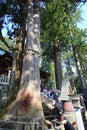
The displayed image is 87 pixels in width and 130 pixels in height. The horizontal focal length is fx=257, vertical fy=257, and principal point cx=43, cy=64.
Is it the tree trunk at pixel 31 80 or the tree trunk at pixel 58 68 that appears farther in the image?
the tree trunk at pixel 58 68

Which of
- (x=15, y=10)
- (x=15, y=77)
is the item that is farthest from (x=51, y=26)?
(x=15, y=77)

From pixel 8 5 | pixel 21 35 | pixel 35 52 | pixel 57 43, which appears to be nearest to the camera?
pixel 35 52

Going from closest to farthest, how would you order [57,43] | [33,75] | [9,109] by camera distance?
[9,109]
[33,75]
[57,43]

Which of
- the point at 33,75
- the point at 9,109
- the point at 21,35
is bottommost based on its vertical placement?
the point at 9,109

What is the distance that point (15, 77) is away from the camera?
44.8 feet

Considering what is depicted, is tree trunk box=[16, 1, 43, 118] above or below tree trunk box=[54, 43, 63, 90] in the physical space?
below

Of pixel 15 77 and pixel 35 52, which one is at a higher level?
pixel 35 52

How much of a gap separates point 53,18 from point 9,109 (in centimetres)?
1993

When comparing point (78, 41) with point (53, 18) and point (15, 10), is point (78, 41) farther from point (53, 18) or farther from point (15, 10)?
point (15, 10)

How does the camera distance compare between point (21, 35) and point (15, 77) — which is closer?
point (15, 77)

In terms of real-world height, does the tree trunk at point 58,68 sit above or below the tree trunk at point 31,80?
above

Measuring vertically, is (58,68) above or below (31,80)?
above

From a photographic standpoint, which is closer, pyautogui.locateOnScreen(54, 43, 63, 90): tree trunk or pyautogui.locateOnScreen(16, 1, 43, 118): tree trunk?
pyautogui.locateOnScreen(16, 1, 43, 118): tree trunk

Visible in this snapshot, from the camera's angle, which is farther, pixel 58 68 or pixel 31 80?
pixel 58 68
